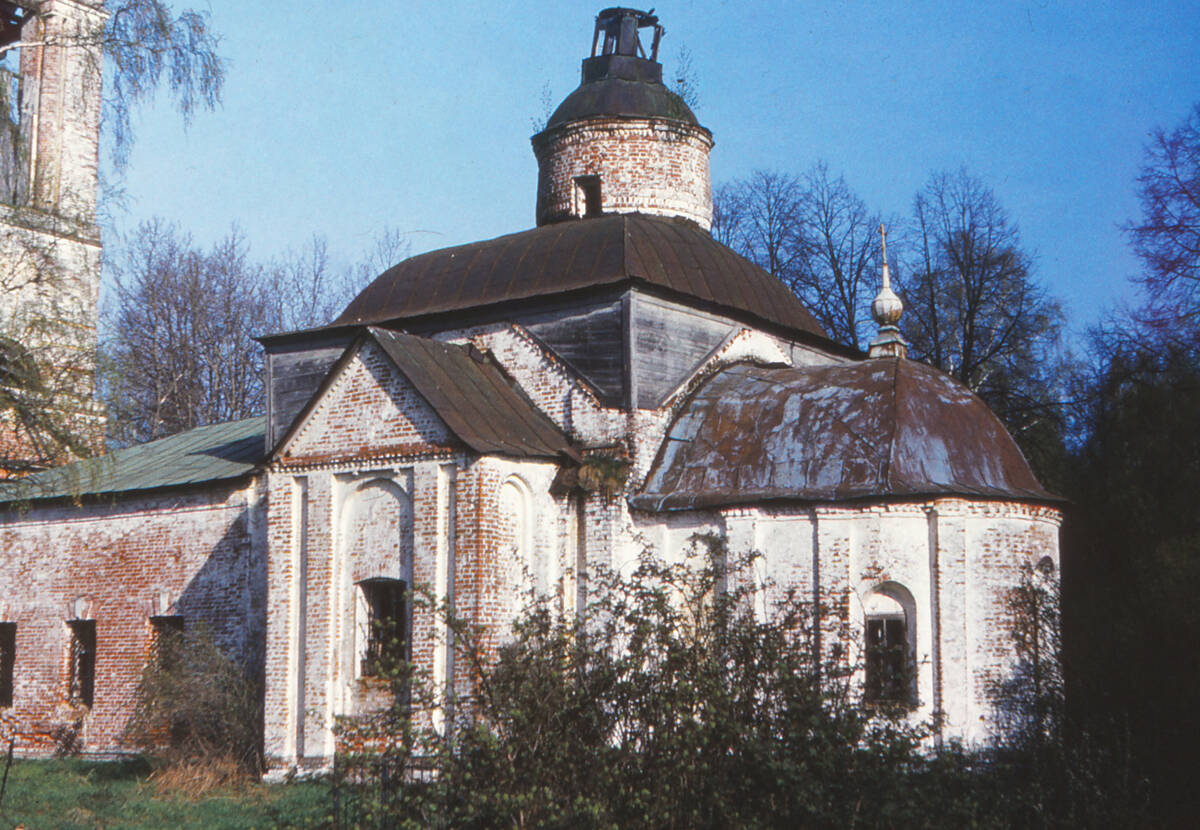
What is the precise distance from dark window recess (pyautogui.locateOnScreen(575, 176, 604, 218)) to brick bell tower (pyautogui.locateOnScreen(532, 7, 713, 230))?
0.05 ft

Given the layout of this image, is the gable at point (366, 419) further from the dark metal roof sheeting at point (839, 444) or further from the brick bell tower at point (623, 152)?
the brick bell tower at point (623, 152)

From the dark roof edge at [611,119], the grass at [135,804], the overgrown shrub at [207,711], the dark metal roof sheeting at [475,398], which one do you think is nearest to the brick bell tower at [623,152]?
the dark roof edge at [611,119]

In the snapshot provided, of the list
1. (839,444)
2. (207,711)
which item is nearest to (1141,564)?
(839,444)

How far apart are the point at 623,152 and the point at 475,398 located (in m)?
5.43

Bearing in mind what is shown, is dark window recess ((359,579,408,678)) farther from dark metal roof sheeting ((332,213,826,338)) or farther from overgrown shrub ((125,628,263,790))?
dark metal roof sheeting ((332,213,826,338))

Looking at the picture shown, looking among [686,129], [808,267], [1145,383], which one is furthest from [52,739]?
[808,267]

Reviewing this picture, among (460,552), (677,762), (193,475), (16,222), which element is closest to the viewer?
(677,762)

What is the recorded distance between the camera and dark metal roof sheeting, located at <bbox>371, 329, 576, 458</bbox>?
15055 millimetres

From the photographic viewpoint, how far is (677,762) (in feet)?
27.7

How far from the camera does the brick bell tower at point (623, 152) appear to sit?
64.3 feet

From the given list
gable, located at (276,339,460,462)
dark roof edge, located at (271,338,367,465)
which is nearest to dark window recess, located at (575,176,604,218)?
dark roof edge, located at (271,338,367,465)

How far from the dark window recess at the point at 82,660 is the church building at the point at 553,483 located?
0.12 feet

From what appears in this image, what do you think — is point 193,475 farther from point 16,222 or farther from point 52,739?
point 16,222

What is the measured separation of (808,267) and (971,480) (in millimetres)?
16130
